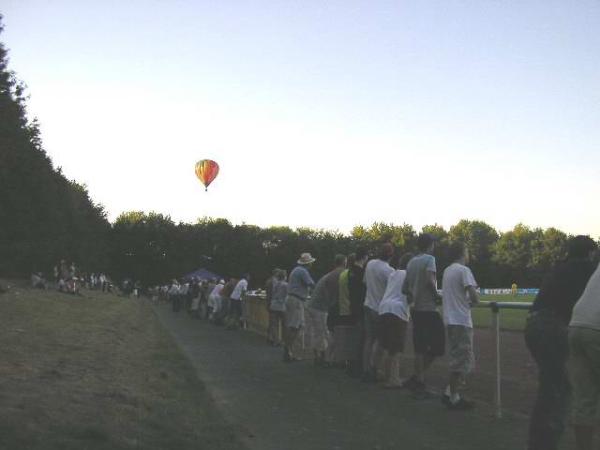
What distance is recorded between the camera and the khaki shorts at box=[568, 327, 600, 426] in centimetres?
553

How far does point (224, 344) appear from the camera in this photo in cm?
1945

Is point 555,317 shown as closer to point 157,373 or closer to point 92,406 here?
point 92,406

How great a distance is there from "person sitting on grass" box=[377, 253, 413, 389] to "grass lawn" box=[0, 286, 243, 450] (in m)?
2.45

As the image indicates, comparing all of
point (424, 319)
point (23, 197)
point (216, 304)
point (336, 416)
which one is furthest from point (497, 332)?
point (23, 197)

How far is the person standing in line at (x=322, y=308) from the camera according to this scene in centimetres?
1427

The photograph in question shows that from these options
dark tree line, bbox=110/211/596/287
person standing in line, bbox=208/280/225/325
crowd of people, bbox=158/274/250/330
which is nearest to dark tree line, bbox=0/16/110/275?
crowd of people, bbox=158/274/250/330

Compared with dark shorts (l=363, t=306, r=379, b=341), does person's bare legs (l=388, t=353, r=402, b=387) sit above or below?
below

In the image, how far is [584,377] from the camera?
18.5 ft

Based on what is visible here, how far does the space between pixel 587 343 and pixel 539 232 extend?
142 m

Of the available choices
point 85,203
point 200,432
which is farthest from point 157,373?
point 85,203

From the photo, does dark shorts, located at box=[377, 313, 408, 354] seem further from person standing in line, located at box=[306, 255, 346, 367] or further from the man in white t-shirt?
person standing in line, located at box=[306, 255, 346, 367]

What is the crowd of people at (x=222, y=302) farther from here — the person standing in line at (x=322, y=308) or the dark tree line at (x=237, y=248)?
the dark tree line at (x=237, y=248)

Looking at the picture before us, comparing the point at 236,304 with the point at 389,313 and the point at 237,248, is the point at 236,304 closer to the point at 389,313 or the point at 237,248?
the point at 389,313

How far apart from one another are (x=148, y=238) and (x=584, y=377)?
113165mm
